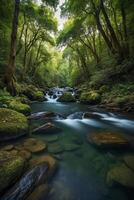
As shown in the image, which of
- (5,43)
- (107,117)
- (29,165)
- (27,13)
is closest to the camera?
(29,165)

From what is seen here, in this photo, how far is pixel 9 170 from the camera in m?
2.50

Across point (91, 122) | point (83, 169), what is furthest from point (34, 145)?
point (91, 122)

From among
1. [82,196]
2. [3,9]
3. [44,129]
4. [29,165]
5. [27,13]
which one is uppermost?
[27,13]

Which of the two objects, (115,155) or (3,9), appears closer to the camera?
(115,155)

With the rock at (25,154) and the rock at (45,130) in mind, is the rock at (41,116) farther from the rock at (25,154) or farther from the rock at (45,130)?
the rock at (25,154)

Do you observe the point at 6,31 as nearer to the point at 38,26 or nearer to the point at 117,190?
the point at 38,26

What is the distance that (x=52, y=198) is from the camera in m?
2.32

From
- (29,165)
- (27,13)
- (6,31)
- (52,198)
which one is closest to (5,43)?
(6,31)

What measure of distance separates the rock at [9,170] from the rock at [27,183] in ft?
0.32

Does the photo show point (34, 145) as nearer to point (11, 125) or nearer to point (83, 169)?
point (11, 125)

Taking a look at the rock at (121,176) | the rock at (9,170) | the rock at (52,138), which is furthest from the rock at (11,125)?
the rock at (121,176)

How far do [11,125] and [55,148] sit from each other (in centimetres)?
137

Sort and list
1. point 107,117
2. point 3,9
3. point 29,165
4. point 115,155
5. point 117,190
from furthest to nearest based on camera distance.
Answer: point 3,9
point 107,117
point 115,155
point 29,165
point 117,190

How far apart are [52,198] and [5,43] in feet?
44.3
